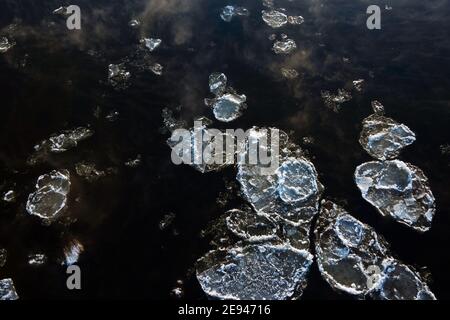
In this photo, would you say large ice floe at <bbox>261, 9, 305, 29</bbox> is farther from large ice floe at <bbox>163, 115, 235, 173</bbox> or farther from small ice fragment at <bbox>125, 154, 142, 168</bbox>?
small ice fragment at <bbox>125, 154, 142, 168</bbox>

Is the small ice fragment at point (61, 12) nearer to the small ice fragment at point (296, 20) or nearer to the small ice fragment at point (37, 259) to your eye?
the small ice fragment at point (296, 20)

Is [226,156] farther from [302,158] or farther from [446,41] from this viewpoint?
[446,41]

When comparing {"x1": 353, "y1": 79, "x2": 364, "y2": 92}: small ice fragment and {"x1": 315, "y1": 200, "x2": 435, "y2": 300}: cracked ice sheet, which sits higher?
{"x1": 353, "y1": 79, "x2": 364, "y2": 92}: small ice fragment

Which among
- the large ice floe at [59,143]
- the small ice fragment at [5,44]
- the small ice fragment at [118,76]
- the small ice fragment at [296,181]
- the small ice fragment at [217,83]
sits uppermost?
the small ice fragment at [5,44]

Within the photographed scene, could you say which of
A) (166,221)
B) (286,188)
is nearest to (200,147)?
(166,221)

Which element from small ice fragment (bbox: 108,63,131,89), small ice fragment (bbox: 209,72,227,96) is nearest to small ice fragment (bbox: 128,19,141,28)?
small ice fragment (bbox: 108,63,131,89)

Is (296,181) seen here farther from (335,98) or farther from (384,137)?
(335,98)

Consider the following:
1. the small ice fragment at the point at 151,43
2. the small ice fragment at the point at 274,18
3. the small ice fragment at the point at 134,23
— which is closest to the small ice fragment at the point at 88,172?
the small ice fragment at the point at 151,43
